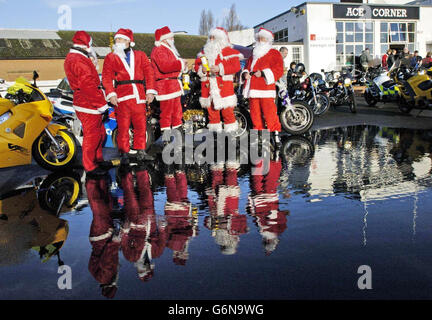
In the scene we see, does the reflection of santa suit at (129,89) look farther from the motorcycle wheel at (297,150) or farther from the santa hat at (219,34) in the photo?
the motorcycle wheel at (297,150)

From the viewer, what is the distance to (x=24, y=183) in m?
5.78

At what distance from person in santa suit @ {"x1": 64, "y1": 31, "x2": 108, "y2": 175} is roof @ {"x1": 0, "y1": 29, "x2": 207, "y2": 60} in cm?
3091

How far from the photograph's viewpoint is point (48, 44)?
3794 cm

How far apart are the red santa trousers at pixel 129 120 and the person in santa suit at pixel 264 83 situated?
6.86 feet

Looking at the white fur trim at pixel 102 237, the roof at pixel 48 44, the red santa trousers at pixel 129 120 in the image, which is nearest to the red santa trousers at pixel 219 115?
the red santa trousers at pixel 129 120

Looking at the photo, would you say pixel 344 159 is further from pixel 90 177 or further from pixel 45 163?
pixel 45 163

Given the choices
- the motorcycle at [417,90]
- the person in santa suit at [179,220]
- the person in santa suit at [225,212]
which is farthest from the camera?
the motorcycle at [417,90]

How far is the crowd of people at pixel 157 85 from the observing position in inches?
248

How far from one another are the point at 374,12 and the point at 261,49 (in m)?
32.1

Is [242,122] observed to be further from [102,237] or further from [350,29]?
[350,29]

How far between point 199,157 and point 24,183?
8.78ft

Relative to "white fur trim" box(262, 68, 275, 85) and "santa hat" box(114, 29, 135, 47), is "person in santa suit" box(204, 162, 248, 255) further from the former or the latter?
"santa hat" box(114, 29, 135, 47)

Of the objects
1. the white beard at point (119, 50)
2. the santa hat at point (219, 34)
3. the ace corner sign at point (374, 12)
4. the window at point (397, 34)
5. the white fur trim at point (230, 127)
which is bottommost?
the white fur trim at point (230, 127)
